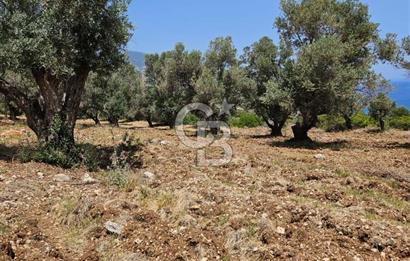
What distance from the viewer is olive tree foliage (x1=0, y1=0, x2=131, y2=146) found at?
39.5ft

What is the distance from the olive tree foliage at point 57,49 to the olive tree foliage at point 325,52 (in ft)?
34.2

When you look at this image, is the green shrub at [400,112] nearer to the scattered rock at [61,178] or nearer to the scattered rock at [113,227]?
the scattered rock at [61,178]

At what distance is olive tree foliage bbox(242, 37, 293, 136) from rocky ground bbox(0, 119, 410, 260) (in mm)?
10101

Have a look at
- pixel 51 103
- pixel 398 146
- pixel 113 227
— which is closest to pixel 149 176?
pixel 113 227

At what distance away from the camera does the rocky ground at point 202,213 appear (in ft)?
21.9

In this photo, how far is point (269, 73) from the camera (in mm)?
26109

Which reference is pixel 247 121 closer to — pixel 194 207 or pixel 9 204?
pixel 194 207

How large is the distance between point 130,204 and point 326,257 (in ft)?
12.8

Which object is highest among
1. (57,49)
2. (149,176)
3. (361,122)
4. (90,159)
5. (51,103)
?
(57,49)

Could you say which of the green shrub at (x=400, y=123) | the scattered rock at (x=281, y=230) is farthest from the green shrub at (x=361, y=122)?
the scattered rock at (x=281, y=230)

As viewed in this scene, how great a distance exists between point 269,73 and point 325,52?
242 inches

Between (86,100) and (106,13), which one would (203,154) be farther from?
(86,100)

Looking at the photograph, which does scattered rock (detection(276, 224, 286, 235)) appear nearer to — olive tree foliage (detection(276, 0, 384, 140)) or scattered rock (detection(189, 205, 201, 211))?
scattered rock (detection(189, 205, 201, 211))

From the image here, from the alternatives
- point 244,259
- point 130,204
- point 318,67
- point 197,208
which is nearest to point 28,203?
point 130,204
